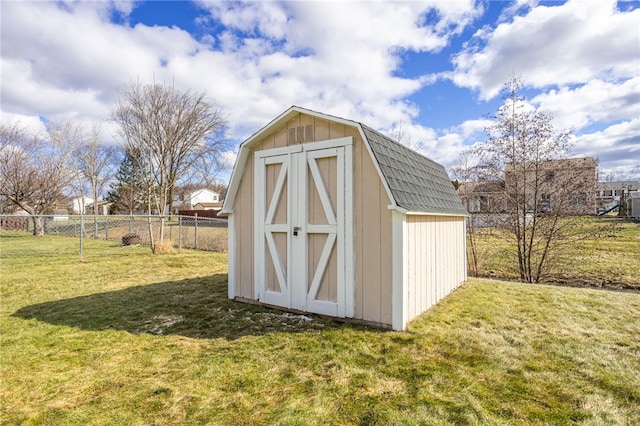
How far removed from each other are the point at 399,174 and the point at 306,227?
1.45 m

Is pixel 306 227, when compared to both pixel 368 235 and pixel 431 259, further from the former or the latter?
pixel 431 259

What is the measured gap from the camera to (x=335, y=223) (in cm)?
408

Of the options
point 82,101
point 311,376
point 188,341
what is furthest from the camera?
point 82,101

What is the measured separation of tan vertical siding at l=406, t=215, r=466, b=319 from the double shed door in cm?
78

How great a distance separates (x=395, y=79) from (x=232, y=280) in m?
9.38

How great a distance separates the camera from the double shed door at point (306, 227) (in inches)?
159

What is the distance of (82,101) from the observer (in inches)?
862

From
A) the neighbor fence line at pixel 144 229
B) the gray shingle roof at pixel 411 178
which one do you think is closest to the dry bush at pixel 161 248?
the neighbor fence line at pixel 144 229

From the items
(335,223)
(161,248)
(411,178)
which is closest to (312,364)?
(335,223)

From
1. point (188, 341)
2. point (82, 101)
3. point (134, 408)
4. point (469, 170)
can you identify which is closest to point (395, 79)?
point (469, 170)

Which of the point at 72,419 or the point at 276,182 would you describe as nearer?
the point at 72,419

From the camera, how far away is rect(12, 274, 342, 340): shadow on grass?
3.83m

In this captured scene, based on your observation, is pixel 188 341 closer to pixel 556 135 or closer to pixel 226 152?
pixel 556 135

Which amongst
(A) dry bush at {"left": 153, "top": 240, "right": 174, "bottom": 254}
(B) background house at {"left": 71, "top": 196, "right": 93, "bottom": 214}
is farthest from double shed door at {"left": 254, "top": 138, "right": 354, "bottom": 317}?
(B) background house at {"left": 71, "top": 196, "right": 93, "bottom": 214}
